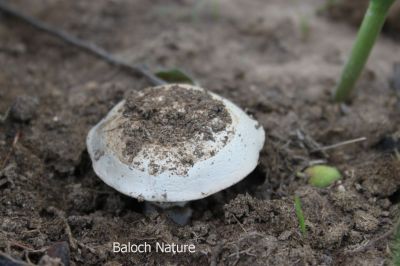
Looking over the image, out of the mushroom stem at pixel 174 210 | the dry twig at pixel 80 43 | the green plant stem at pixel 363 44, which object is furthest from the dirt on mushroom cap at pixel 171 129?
the green plant stem at pixel 363 44

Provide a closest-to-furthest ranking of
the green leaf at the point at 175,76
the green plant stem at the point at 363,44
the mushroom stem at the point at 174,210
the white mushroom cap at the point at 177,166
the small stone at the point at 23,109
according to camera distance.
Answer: the white mushroom cap at the point at 177,166
the mushroom stem at the point at 174,210
the green plant stem at the point at 363,44
the small stone at the point at 23,109
the green leaf at the point at 175,76

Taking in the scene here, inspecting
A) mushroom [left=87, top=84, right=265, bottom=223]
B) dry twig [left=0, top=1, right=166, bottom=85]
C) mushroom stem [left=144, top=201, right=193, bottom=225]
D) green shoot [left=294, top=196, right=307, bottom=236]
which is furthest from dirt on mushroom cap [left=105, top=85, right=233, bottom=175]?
dry twig [left=0, top=1, right=166, bottom=85]

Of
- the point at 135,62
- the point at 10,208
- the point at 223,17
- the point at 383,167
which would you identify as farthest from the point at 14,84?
the point at 383,167

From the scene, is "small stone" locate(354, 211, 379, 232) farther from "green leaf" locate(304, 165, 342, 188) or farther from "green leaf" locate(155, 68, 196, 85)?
"green leaf" locate(155, 68, 196, 85)

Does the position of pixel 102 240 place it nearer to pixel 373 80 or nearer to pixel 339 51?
pixel 373 80

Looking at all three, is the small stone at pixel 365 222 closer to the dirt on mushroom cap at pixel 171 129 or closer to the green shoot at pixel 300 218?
the green shoot at pixel 300 218

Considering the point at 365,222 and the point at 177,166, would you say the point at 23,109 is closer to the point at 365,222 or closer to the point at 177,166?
the point at 177,166
